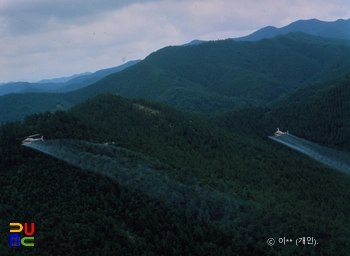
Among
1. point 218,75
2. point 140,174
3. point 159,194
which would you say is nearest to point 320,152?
point 140,174

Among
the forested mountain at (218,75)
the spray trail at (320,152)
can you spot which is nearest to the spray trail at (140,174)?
the spray trail at (320,152)

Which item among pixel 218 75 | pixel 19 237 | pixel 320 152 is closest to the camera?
pixel 19 237

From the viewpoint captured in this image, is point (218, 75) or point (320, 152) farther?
point (218, 75)

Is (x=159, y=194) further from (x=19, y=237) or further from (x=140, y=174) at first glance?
(x=19, y=237)

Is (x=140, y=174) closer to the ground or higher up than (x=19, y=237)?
higher up

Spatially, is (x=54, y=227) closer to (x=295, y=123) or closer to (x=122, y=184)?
(x=122, y=184)

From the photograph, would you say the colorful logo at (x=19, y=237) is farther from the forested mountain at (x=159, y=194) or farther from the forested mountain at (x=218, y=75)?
the forested mountain at (x=218, y=75)

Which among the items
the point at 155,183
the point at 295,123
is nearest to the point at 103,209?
the point at 155,183

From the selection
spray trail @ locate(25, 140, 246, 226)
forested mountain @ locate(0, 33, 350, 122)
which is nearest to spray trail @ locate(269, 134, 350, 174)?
spray trail @ locate(25, 140, 246, 226)
